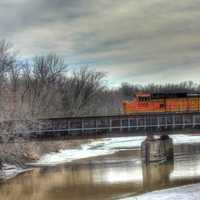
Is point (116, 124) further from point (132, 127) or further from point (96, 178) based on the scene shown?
point (96, 178)

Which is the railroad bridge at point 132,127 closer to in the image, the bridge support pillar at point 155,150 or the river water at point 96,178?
the bridge support pillar at point 155,150

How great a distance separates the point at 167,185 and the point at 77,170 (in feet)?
45.7

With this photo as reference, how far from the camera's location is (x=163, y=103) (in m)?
78.8

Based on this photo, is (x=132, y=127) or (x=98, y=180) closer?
(x=98, y=180)

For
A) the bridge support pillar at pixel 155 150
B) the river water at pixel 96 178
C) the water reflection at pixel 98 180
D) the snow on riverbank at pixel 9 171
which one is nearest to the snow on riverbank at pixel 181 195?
the river water at pixel 96 178

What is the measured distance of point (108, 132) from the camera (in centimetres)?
6053

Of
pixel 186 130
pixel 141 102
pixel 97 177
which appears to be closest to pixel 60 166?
pixel 97 177

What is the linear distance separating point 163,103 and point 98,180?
36693mm

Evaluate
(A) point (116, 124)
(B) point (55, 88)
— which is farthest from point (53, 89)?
(A) point (116, 124)

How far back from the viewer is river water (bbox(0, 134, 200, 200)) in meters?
38.0

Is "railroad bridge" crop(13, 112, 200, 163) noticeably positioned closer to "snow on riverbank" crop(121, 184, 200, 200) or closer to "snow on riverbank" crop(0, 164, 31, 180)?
"snow on riverbank" crop(0, 164, 31, 180)

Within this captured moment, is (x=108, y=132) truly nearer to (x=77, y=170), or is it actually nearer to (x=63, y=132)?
(x=63, y=132)

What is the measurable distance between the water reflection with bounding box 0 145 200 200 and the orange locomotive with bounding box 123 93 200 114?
20.2 metres

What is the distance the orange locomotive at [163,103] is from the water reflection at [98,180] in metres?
20.2
